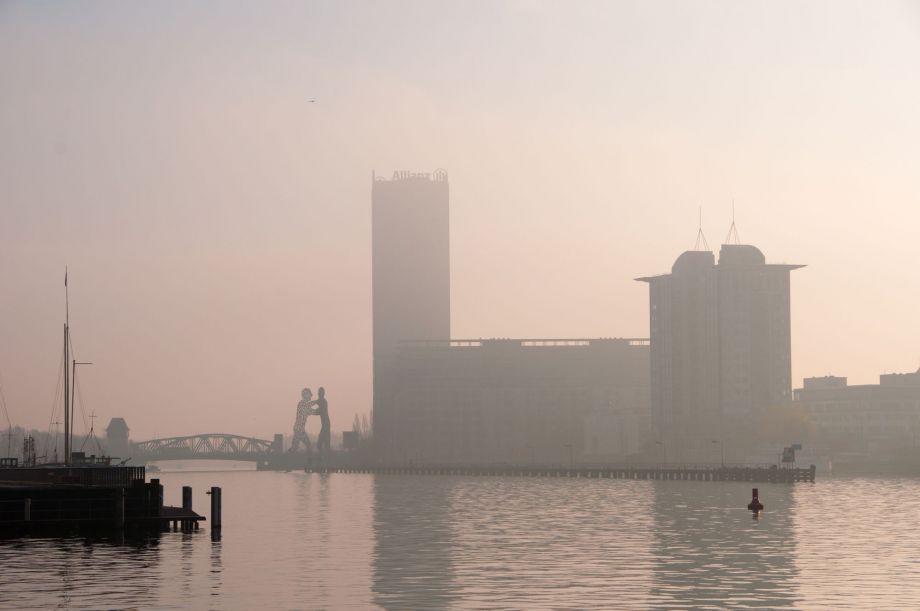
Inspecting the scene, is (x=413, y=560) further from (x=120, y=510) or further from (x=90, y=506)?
(x=90, y=506)

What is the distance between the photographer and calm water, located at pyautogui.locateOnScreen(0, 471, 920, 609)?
69.7m

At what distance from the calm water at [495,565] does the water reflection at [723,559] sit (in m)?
0.13

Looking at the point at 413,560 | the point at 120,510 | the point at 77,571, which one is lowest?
the point at 413,560

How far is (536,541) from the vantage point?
107m

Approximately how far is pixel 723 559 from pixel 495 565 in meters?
13.6

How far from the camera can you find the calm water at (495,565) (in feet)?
229

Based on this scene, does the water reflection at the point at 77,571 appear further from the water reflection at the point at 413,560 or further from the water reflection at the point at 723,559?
the water reflection at the point at 723,559

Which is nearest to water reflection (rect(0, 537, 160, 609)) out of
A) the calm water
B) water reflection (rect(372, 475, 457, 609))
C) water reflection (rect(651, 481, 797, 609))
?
the calm water

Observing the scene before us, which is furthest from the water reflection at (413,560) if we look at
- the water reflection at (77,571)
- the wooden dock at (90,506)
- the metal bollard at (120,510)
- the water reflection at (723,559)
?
the metal bollard at (120,510)

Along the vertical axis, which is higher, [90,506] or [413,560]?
[90,506]

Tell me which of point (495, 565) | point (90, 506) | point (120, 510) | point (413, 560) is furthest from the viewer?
point (90, 506)

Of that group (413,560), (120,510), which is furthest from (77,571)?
(120,510)

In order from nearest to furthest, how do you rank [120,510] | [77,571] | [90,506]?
[77,571] → [120,510] → [90,506]

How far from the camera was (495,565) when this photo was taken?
86625mm
